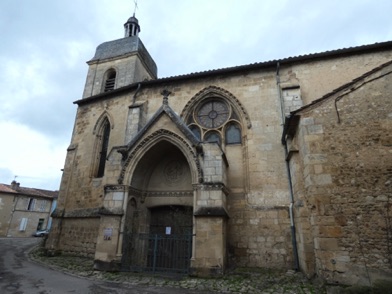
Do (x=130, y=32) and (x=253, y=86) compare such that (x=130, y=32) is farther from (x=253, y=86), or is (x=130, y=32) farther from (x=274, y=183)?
(x=274, y=183)

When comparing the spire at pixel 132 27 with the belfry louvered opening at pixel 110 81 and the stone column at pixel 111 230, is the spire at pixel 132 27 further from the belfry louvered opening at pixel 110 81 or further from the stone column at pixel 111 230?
the stone column at pixel 111 230

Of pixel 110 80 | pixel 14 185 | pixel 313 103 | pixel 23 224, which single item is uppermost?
pixel 110 80

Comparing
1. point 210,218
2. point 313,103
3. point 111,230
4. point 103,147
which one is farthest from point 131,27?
point 210,218

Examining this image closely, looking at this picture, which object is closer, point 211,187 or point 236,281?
point 236,281

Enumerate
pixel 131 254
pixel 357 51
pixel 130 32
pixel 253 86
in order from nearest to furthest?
pixel 131 254, pixel 357 51, pixel 253 86, pixel 130 32

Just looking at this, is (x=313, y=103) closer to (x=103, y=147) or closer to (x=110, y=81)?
(x=103, y=147)

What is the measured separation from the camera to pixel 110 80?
18.0 m

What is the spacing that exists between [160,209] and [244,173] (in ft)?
11.9

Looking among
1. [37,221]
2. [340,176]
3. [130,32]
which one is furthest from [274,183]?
[37,221]

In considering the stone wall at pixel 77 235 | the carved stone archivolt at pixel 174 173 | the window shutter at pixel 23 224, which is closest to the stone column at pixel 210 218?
the carved stone archivolt at pixel 174 173

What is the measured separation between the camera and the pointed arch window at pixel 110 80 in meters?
17.6

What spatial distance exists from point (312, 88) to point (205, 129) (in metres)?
4.61

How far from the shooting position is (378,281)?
185 inches

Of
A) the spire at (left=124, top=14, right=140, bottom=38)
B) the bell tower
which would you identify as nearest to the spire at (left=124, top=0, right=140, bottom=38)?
the spire at (left=124, top=14, right=140, bottom=38)
